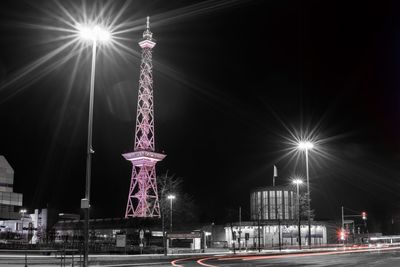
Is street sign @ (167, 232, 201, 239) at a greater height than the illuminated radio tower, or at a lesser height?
lesser

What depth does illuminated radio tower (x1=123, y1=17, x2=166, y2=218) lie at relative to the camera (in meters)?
122

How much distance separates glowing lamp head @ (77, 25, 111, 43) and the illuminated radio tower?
92.2 m

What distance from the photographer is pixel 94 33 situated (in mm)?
27875

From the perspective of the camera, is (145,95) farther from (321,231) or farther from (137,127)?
(321,231)

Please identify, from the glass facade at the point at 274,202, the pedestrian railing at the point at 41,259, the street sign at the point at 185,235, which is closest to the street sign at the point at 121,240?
the pedestrian railing at the point at 41,259

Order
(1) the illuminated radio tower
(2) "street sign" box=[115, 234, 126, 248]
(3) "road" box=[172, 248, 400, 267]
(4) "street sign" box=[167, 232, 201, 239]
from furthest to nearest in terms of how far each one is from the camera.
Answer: (1) the illuminated radio tower → (4) "street sign" box=[167, 232, 201, 239] → (2) "street sign" box=[115, 234, 126, 248] → (3) "road" box=[172, 248, 400, 267]

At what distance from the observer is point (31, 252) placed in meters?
43.2

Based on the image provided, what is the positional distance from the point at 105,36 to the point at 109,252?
96.0ft

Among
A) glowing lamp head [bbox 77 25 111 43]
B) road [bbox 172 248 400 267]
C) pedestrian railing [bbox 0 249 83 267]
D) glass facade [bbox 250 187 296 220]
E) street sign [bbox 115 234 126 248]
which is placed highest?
glowing lamp head [bbox 77 25 111 43]

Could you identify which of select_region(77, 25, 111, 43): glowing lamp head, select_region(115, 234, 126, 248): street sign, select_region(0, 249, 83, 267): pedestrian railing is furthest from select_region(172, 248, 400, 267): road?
select_region(77, 25, 111, 43): glowing lamp head

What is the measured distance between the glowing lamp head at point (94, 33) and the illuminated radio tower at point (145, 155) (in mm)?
92249

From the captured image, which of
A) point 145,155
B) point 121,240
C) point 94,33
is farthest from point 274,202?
point 94,33

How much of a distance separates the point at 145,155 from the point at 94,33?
3843 inches

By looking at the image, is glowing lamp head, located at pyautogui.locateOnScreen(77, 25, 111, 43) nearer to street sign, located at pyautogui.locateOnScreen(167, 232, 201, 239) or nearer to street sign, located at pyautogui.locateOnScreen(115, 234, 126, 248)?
street sign, located at pyautogui.locateOnScreen(115, 234, 126, 248)
